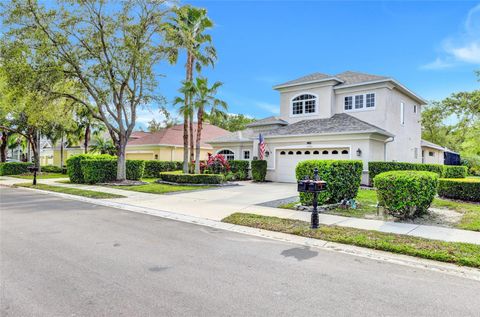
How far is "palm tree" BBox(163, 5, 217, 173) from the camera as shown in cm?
1948

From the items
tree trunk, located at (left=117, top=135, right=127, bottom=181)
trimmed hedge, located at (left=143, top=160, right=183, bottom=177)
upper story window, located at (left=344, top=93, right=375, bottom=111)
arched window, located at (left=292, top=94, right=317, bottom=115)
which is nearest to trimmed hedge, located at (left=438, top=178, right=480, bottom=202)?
upper story window, located at (left=344, top=93, right=375, bottom=111)

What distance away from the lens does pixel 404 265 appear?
526cm

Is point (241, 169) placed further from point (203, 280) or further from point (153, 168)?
point (203, 280)

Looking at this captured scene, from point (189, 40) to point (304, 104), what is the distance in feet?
31.6

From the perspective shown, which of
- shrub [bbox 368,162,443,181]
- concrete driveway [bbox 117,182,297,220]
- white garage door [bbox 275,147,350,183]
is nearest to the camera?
concrete driveway [bbox 117,182,297,220]

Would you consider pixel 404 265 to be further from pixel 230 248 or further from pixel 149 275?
pixel 149 275

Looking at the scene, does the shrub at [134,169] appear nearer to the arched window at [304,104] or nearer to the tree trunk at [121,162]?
the tree trunk at [121,162]

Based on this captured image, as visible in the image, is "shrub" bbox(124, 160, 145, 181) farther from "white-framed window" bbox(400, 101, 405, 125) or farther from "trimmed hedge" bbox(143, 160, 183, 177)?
"white-framed window" bbox(400, 101, 405, 125)

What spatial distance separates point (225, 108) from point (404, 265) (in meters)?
16.1

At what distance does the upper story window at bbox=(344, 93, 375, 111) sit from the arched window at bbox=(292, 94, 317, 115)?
225cm

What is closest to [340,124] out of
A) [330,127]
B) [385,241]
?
[330,127]

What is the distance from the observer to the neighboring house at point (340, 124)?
1933cm

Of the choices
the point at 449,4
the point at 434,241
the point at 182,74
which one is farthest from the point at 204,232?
the point at 182,74

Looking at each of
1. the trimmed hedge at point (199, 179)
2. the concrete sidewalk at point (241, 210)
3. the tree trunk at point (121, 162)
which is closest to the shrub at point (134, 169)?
the tree trunk at point (121, 162)
